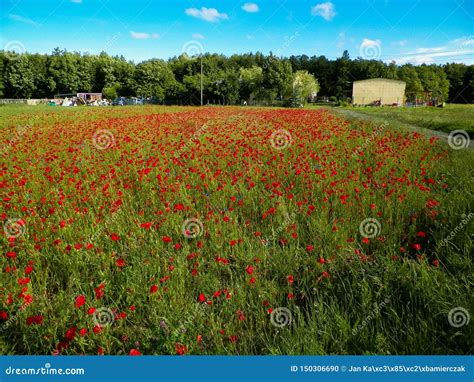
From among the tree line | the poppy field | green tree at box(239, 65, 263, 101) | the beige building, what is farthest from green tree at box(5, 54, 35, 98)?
the poppy field

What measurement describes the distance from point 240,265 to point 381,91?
1616 centimetres

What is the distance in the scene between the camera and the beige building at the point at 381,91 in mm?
15887

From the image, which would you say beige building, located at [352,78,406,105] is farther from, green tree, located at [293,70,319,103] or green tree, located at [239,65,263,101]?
green tree, located at [239,65,263,101]

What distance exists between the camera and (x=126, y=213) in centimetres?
408

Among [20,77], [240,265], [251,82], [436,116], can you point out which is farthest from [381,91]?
[20,77]

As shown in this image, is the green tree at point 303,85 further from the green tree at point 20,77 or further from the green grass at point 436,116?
the green tree at point 20,77

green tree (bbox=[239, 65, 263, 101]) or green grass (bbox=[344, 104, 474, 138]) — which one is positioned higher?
green tree (bbox=[239, 65, 263, 101])

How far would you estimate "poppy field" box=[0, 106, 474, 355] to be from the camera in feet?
7.38

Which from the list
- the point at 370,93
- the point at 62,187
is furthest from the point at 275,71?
the point at 62,187

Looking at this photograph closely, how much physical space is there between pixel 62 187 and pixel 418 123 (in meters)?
13.6

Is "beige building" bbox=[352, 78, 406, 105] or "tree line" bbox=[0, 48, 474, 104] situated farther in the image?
"tree line" bbox=[0, 48, 474, 104]

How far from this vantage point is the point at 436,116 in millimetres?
13406

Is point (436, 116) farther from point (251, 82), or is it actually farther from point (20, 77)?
point (20, 77)

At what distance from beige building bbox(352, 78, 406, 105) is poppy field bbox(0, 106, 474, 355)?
39.2ft
